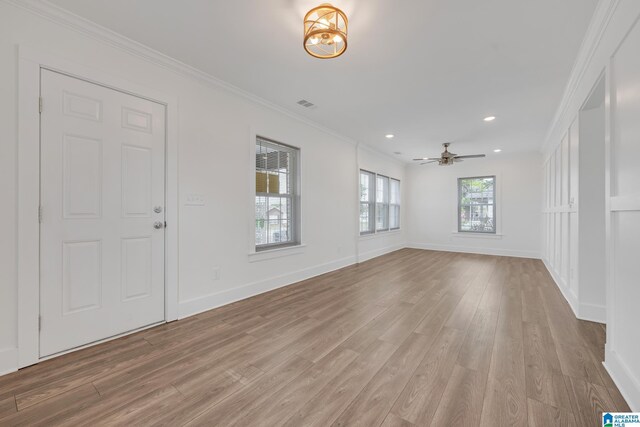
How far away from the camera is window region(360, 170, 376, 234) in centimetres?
635

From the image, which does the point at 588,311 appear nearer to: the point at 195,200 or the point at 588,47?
the point at 588,47

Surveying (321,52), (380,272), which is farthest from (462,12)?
(380,272)

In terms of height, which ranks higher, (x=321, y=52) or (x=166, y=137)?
(x=321, y=52)

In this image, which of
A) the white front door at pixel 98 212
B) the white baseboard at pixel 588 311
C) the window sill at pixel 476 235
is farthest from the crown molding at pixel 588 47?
the window sill at pixel 476 235

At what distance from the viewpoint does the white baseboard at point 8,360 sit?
1.83 m

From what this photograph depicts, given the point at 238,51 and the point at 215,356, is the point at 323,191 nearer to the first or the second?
the point at 238,51

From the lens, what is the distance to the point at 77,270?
2176 millimetres

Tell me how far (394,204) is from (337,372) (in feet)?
Result: 21.3

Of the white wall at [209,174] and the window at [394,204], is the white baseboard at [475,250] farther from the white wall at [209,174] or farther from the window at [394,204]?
the white wall at [209,174]

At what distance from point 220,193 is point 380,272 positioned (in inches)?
126

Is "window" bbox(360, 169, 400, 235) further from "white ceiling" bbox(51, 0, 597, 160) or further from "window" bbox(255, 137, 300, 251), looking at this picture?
"white ceiling" bbox(51, 0, 597, 160)

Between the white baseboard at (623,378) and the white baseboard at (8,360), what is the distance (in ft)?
12.8

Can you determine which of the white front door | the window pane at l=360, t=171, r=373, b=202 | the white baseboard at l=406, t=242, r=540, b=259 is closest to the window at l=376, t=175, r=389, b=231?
the window pane at l=360, t=171, r=373, b=202
